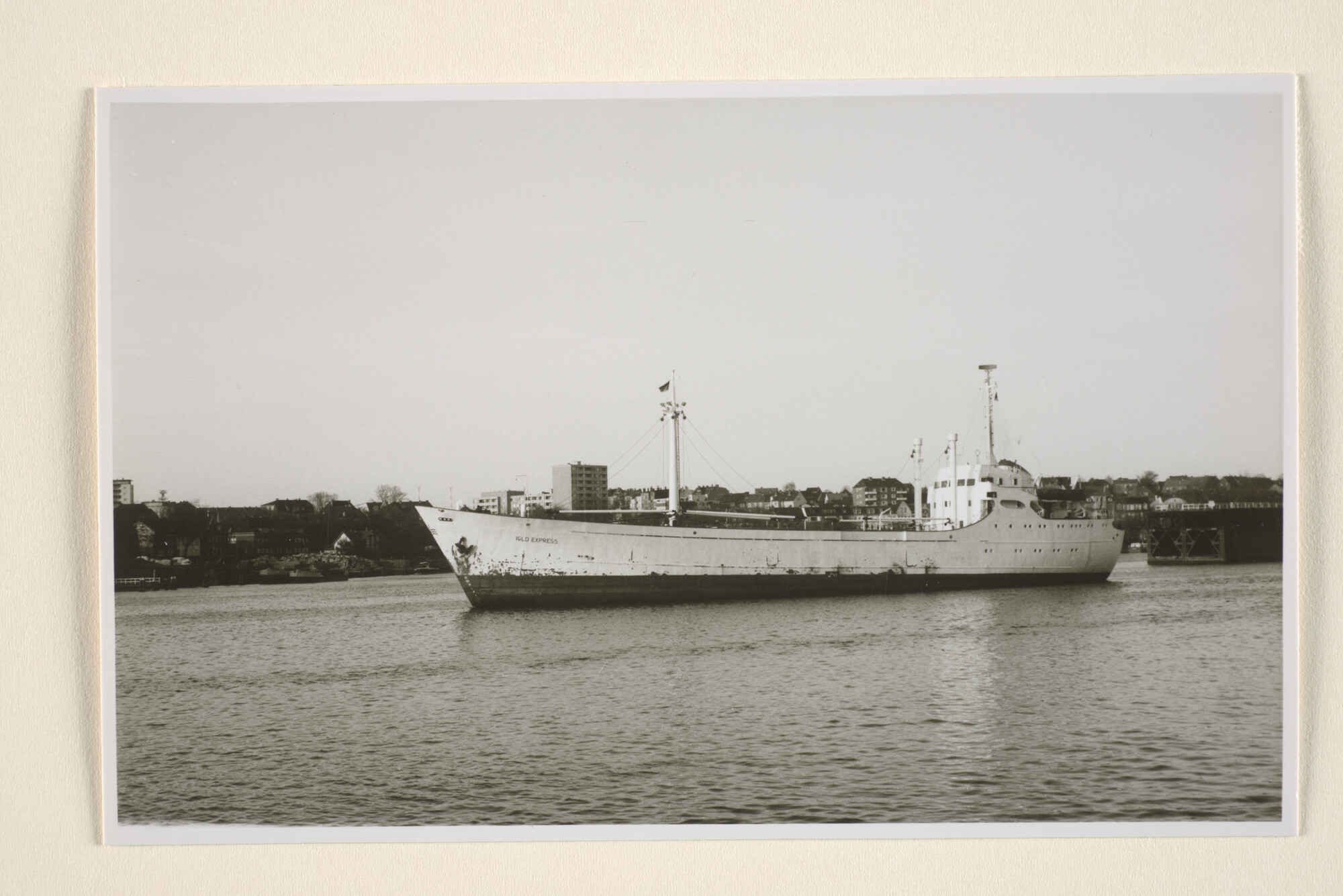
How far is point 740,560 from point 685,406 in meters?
2.62

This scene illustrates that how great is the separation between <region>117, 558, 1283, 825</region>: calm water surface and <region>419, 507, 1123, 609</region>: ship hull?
75 centimetres

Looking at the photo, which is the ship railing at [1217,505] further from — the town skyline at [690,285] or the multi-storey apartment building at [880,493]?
the multi-storey apartment building at [880,493]

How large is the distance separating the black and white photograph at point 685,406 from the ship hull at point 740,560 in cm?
89

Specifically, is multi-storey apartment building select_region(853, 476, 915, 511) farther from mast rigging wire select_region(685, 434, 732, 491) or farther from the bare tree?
the bare tree

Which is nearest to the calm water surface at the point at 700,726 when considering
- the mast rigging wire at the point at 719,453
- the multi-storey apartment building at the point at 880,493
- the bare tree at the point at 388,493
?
the bare tree at the point at 388,493

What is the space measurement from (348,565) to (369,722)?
0.55 m

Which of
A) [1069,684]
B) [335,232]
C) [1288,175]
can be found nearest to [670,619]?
[1069,684]

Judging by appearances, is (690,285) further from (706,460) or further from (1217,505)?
(1217,505)

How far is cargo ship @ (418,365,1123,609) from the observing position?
10.8 ft

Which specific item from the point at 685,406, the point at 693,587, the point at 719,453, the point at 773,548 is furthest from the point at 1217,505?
the point at 693,587

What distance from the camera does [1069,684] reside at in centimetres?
278

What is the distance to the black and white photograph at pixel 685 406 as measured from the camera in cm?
245

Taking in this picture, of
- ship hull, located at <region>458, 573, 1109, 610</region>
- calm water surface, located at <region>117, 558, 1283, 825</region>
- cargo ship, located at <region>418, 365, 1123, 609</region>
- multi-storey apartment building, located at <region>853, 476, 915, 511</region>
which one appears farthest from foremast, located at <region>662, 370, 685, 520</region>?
ship hull, located at <region>458, 573, 1109, 610</region>

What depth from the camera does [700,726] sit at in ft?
9.48
